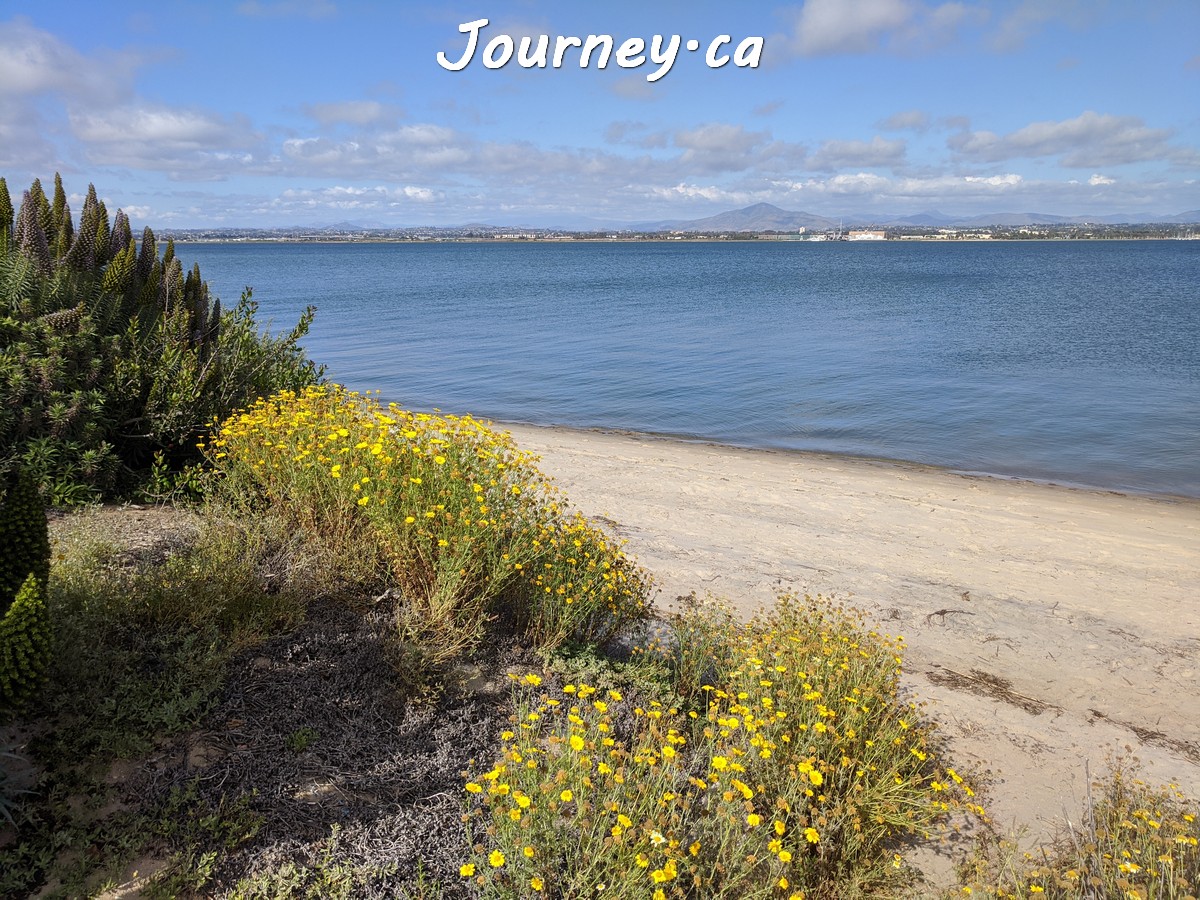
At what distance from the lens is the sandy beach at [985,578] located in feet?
18.1

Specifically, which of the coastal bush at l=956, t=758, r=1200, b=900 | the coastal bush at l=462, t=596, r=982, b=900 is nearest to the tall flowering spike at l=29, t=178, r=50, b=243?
the coastal bush at l=462, t=596, r=982, b=900

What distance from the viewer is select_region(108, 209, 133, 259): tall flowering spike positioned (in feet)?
25.1

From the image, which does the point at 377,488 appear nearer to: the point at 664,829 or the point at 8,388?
the point at 664,829

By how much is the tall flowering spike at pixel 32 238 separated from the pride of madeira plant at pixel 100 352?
0.01 m

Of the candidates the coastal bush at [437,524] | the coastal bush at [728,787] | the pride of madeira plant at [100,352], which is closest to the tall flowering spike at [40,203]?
the pride of madeira plant at [100,352]

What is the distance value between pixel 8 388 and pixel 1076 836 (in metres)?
7.70

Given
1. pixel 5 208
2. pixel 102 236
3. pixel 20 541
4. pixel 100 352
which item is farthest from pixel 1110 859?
pixel 5 208

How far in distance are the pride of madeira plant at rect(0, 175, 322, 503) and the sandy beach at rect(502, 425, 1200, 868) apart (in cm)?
456

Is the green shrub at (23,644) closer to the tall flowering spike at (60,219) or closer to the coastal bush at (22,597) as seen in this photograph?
the coastal bush at (22,597)

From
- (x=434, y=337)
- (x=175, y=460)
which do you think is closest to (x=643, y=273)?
(x=434, y=337)

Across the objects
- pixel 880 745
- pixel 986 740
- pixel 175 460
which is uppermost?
pixel 175 460

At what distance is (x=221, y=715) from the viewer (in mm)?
3936

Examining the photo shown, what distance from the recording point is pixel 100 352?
6961 millimetres

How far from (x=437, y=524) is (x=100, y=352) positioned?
414 centimetres
